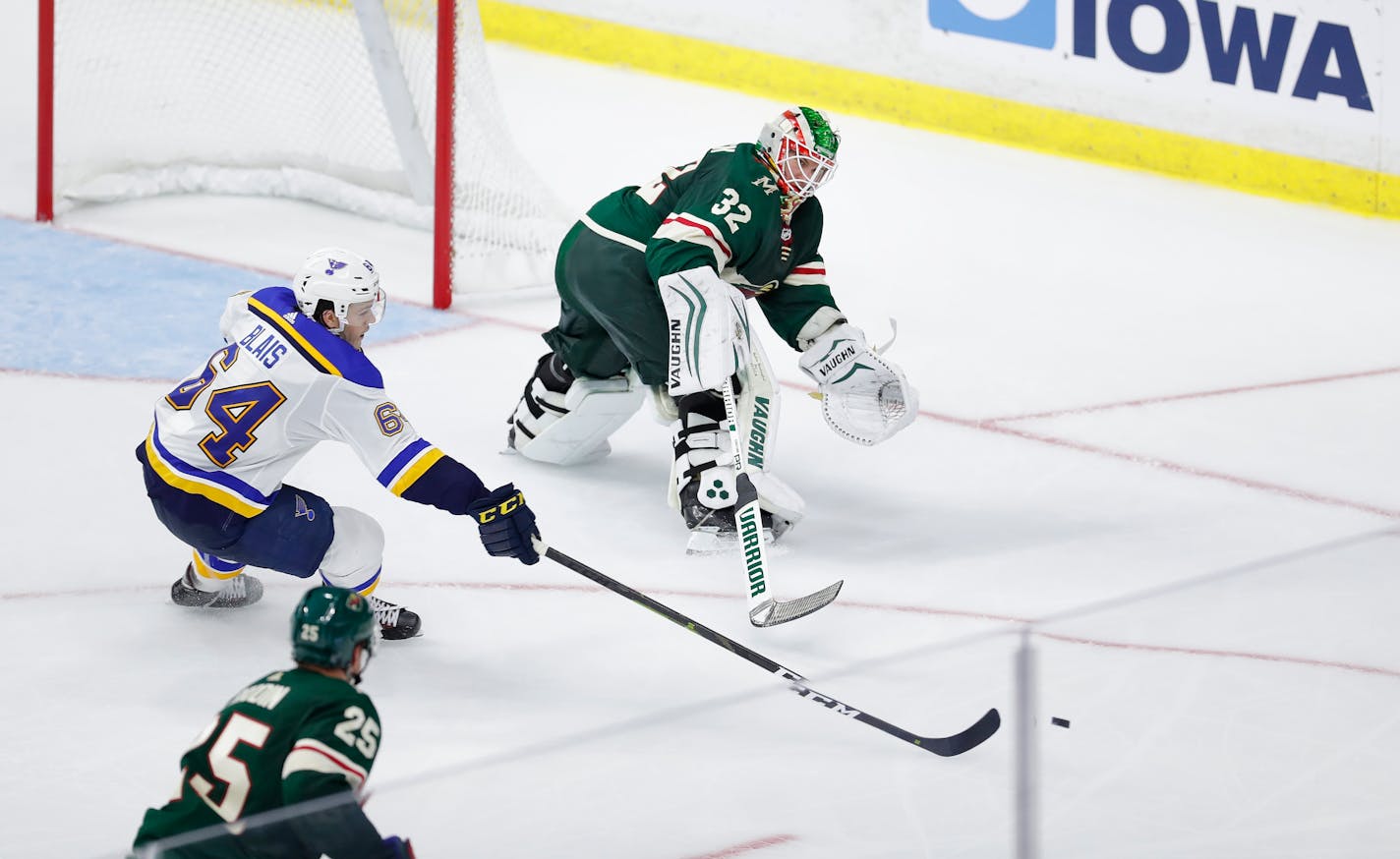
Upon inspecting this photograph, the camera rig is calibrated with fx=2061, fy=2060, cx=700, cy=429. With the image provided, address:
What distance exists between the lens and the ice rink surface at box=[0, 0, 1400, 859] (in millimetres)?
2496

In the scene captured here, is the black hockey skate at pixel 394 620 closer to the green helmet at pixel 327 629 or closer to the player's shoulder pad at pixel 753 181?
the player's shoulder pad at pixel 753 181

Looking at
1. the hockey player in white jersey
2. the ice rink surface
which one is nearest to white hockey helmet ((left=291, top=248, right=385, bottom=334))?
the hockey player in white jersey

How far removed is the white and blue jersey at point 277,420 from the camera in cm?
366

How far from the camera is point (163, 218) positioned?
23.9 feet

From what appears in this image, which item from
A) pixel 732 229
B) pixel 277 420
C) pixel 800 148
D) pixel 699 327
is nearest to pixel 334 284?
pixel 277 420

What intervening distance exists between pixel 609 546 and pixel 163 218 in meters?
3.34

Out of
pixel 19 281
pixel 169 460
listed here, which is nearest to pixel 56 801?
pixel 169 460

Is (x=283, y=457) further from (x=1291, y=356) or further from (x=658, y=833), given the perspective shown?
(x=1291, y=356)

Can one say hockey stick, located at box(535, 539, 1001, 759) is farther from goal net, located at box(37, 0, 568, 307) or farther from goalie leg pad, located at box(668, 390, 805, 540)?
goal net, located at box(37, 0, 568, 307)

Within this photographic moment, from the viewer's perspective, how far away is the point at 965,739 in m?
2.54

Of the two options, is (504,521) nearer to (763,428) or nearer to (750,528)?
(750,528)

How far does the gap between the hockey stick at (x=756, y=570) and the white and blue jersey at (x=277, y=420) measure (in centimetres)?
73

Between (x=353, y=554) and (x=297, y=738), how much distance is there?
1467mm

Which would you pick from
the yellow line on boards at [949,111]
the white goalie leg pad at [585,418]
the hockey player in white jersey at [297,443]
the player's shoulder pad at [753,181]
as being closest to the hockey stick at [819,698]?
the hockey player in white jersey at [297,443]
